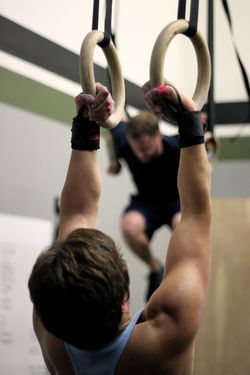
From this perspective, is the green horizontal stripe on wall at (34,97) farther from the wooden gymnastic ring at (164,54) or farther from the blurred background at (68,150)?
the wooden gymnastic ring at (164,54)

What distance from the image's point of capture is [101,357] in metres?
1.05

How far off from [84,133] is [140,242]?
163 centimetres

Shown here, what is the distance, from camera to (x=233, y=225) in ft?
Result: 10.3

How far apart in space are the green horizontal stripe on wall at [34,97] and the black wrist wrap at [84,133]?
1.30m

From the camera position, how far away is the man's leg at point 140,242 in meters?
2.85

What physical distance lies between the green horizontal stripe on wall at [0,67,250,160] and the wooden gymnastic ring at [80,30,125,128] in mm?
1225

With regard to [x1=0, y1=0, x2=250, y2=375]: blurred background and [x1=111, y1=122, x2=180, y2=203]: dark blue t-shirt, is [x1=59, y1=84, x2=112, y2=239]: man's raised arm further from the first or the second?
[x1=111, y1=122, x2=180, y2=203]: dark blue t-shirt

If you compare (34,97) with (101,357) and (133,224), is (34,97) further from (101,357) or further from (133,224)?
(101,357)

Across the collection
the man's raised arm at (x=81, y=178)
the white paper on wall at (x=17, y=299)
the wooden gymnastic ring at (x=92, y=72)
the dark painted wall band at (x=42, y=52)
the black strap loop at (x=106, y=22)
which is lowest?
the white paper on wall at (x=17, y=299)

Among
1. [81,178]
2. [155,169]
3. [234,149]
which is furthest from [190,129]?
[234,149]

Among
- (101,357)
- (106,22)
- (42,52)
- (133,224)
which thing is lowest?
(101,357)

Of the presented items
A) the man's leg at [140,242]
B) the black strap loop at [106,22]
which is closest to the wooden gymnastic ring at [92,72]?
the black strap loop at [106,22]

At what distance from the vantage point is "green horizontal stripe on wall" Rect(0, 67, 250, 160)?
251 cm

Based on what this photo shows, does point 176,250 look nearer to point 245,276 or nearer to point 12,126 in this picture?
point 12,126
